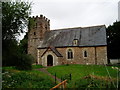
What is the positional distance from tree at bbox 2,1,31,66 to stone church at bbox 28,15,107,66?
10.7 meters

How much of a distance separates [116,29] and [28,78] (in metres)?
31.5

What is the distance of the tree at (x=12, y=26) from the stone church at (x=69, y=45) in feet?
35.2

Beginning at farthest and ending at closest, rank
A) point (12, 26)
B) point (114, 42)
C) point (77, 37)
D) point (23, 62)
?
point (114, 42) → point (77, 37) → point (23, 62) → point (12, 26)

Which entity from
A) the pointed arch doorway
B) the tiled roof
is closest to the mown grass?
the pointed arch doorway

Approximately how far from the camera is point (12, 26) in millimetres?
16188

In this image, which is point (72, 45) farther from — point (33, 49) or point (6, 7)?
point (6, 7)

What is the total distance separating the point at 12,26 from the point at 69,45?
15.0 meters

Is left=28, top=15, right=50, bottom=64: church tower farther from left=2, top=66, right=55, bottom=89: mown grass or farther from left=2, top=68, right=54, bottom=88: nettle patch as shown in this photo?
left=2, top=68, right=54, bottom=88: nettle patch

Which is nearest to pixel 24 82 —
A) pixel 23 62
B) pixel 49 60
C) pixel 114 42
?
pixel 23 62

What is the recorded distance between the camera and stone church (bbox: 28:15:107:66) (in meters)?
27.7

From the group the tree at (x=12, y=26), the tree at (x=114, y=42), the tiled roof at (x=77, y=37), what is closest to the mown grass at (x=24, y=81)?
the tree at (x=12, y=26)

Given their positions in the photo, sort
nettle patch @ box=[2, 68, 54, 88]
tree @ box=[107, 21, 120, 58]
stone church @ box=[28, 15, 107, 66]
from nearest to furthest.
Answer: nettle patch @ box=[2, 68, 54, 88], stone church @ box=[28, 15, 107, 66], tree @ box=[107, 21, 120, 58]

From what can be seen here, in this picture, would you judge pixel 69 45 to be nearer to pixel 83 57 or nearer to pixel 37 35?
pixel 83 57

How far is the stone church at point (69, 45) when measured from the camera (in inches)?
1092
